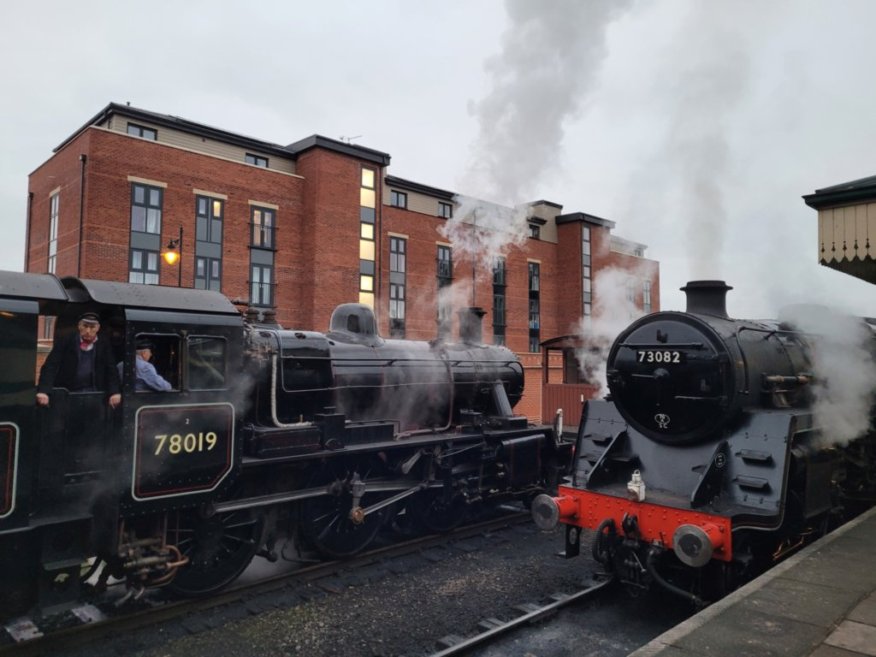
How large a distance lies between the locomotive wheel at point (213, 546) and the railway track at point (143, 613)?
0.48ft

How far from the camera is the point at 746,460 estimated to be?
5.60 m

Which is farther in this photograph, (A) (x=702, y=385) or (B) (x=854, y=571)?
(A) (x=702, y=385)

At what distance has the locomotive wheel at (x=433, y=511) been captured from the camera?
8398 millimetres

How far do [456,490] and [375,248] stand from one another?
880 inches

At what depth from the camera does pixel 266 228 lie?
89.7ft

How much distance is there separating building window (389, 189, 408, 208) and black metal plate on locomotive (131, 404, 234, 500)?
26112mm

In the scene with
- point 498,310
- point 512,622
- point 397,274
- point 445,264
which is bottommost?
point 512,622

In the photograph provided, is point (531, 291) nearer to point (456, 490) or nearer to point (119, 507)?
point (456, 490)

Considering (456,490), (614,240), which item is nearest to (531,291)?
(614,240)

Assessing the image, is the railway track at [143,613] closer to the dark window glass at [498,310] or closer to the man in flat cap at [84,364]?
the man in flat cap at [84,364]

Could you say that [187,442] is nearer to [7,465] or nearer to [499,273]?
[7,465]

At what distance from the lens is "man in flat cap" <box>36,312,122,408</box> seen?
5262 millimetres

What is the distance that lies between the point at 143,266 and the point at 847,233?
23.5 metres

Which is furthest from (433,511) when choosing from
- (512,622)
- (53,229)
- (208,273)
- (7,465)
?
(53,229)
